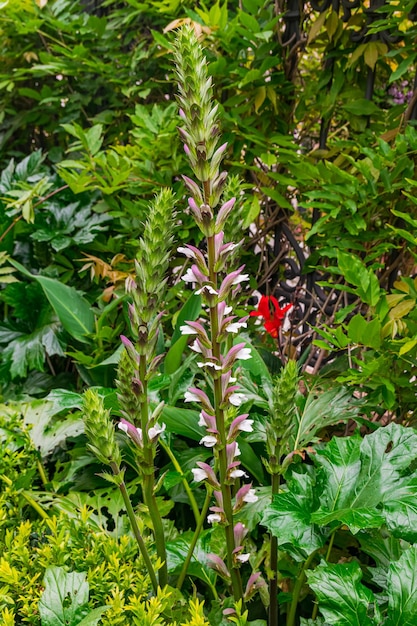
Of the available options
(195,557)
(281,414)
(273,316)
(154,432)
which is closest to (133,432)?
(154,432)

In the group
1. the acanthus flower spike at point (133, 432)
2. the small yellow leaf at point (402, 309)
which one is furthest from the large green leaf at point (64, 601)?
the small yellow leaf at point (402, 309)

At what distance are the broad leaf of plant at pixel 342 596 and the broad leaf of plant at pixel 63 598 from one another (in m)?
0.36

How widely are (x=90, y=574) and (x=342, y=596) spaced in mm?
428

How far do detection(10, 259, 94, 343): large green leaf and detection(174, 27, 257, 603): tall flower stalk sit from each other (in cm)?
112

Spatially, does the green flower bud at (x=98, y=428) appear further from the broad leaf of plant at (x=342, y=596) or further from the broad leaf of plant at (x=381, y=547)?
the broad leaf of plant at (x=381, y=547)

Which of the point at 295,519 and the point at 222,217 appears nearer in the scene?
the point at 222,217

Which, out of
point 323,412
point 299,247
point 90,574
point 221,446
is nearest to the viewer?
point 221,446

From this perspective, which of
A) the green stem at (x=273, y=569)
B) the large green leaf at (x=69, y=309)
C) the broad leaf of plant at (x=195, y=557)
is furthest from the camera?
the large green leaf at (x=69, y=309)

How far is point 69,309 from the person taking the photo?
198 cm

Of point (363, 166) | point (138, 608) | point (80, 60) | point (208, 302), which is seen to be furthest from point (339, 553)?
point (80, 60)

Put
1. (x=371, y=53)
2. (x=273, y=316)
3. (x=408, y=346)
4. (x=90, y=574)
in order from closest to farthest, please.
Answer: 1. (x=90, y=574)
2. (x=408, y=346)
3. (x=273, y=316)
4. (x=371, y=53)

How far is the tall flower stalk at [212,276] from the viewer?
793 millimetres

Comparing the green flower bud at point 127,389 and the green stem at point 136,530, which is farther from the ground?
the green flower bud at point 127,389

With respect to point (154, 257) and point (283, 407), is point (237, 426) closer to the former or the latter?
point (283, 407)
